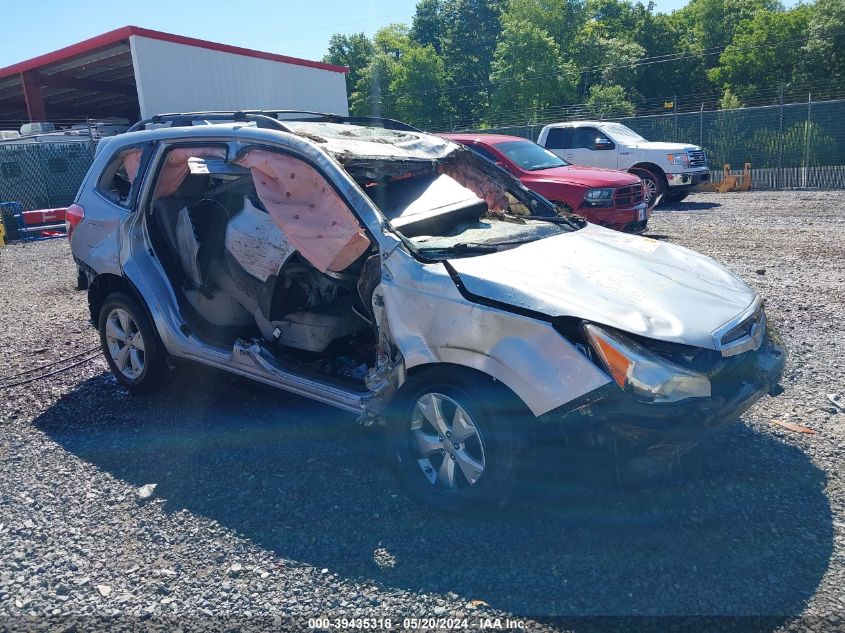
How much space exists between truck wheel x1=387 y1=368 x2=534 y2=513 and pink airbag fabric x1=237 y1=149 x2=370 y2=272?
0.86 metres

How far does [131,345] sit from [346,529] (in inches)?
102

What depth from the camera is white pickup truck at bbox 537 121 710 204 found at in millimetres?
16266

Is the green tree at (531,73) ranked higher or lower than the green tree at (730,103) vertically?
higher

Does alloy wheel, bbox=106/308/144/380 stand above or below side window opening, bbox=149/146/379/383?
below

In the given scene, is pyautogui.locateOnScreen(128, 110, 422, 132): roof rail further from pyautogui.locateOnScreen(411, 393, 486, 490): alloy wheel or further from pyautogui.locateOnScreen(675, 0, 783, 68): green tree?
pyautogui.locateOnScreen(675, 0, 783, 68): green tree

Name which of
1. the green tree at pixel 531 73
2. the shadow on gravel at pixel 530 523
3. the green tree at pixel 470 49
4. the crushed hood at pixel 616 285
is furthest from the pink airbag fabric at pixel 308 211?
the green tree at pixel 470 49

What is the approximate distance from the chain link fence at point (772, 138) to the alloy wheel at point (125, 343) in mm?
19739

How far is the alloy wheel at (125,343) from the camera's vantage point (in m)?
5.21

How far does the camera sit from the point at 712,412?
126 inches

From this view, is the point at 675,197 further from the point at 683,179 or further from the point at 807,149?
the point at 807,149

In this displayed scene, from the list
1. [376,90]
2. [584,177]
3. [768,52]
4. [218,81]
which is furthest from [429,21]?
[584,177]

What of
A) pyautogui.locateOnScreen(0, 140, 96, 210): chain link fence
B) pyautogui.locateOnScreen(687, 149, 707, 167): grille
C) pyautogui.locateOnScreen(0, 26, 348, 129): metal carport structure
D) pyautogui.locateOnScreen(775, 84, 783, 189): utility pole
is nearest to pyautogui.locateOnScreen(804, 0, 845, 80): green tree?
pyautogui.locateOnScreen(775, 84, 783, 189): utility pole

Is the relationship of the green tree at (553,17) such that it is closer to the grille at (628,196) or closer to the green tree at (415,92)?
the green tree at (415,92)

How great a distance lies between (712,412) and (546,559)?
0.99 metres
